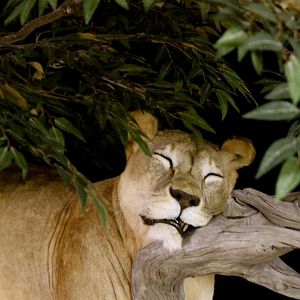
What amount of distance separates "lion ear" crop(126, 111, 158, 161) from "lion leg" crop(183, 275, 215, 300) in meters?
0.26

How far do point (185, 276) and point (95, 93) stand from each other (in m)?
0.36

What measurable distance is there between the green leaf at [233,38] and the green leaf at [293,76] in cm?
6

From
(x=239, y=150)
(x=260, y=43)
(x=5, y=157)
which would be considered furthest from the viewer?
(x=239, y=150)

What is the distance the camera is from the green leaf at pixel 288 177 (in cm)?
105

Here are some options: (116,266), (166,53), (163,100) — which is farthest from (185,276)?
(166,53)

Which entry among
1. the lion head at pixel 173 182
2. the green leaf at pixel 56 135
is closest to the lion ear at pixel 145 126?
the lion head at pixel 173 182

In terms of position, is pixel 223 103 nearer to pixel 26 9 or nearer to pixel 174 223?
pixel 174 223

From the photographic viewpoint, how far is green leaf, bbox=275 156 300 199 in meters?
1.05

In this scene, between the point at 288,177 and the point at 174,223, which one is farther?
the point at 174,223

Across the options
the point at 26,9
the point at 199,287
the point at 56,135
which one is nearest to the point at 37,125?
the point at 56,135

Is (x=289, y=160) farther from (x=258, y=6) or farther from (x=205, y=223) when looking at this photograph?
(x=205, y=223)

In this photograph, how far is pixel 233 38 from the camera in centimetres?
107

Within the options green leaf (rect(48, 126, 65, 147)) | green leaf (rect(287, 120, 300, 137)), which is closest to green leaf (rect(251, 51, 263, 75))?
green leaf (rect(287, 120, 300, 137))

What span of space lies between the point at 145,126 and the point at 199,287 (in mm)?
315
